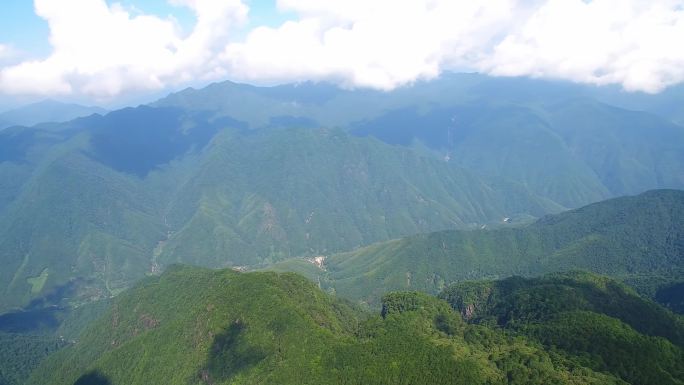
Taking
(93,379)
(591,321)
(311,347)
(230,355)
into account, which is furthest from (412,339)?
(93,379)

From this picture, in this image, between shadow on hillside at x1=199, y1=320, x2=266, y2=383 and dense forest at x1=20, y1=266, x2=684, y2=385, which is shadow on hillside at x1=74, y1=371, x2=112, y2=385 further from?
shadow on hillside at x1=199, y1=320, x2=266, y2=383

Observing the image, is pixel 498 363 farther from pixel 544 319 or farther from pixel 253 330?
pixel 253 330

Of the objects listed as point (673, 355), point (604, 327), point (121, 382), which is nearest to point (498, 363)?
point (604, 327)

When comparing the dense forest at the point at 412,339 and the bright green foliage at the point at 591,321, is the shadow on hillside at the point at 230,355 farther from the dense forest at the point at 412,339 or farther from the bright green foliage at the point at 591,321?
the bright green foliage at the point at 591,321

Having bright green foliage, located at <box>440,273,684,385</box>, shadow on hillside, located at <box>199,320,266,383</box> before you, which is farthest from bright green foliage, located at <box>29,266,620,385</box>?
bright green foliage, located at <box>440,273,684,385</box>

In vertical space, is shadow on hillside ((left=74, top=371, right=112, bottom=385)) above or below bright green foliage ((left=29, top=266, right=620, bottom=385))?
below

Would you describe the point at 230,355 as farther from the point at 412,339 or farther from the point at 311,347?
the point at 412,339
